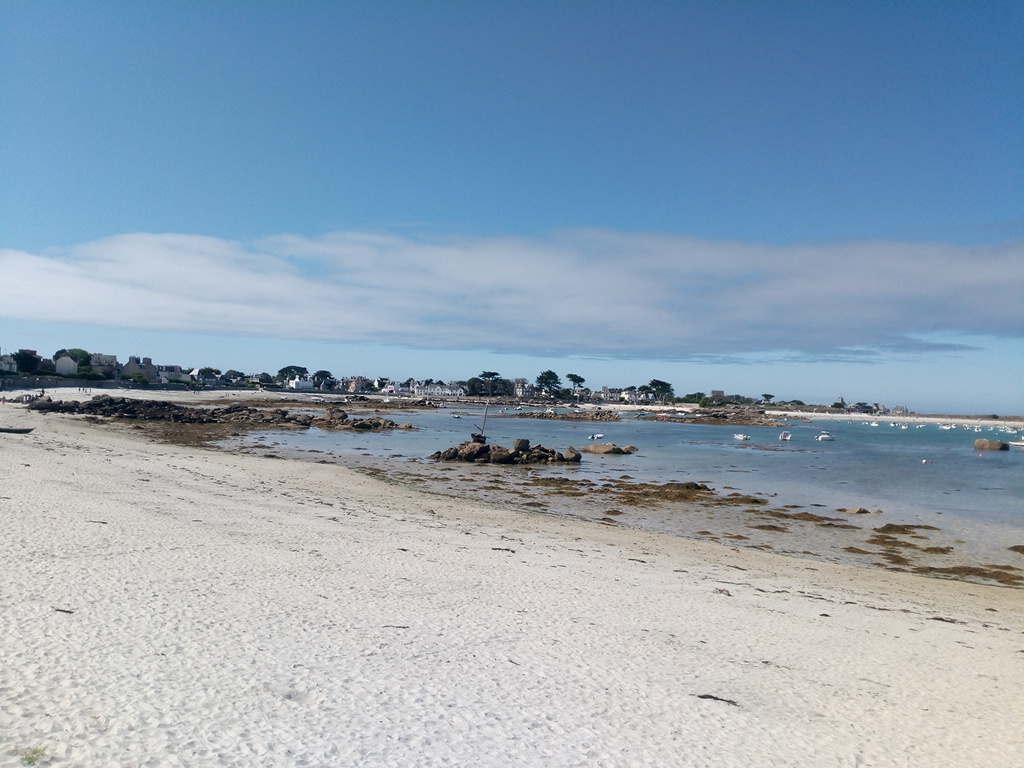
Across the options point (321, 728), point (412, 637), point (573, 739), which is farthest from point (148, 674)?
point (573, 739)

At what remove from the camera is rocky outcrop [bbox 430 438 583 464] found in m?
37.9

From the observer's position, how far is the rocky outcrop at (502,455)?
3788 centimetres

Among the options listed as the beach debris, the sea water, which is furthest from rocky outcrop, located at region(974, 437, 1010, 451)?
the beach debris

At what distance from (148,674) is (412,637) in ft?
9.25

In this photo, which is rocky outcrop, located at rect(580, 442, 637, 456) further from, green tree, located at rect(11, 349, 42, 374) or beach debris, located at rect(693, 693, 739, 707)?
green tree, located at rect(11, 349, 42, 374)

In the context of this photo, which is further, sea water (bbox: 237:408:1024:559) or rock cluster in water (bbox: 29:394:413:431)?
rock cluster in water (bbox: 29:394:413:431)

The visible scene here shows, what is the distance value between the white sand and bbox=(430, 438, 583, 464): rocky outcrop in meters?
24.0

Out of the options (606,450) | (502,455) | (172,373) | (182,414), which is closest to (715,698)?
(502,455)

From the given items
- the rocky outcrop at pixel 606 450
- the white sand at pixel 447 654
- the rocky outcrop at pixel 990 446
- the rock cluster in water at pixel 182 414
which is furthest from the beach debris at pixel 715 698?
the rocky outcrop at pixel 990 446

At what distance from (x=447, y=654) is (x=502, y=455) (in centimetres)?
3091

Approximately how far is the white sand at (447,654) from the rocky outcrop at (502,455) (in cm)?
2403

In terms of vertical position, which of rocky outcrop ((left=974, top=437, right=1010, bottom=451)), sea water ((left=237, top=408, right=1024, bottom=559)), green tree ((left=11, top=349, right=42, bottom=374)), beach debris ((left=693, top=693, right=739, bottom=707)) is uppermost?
green tree ((left=11, top=349, right=42, bottom=374))

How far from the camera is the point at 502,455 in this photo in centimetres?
3800

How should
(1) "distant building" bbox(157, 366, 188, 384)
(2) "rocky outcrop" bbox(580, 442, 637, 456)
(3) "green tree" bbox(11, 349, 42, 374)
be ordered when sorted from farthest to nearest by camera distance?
(1) "distant building" bbox(157, 366, 188, 384)
(3) "green tree" bbox(11, 349, 42, 374)
(2) "rocky outcrop" bbox(580, 442, 637, 456)
